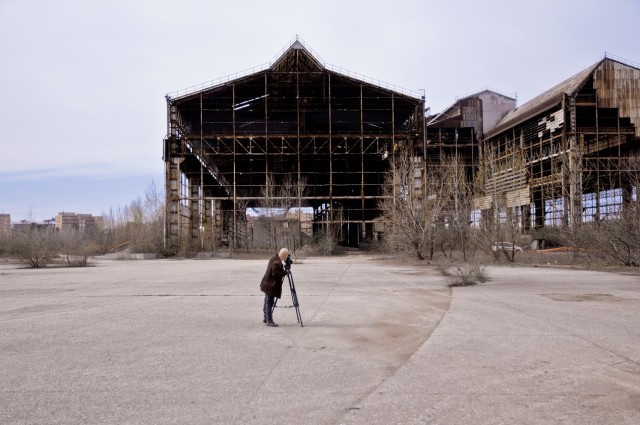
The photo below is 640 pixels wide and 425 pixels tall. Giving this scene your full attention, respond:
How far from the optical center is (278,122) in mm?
49156

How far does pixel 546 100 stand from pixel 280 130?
77.7ft

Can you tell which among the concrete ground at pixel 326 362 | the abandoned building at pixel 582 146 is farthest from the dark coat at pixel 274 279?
the abandoned building at pixel 582 146

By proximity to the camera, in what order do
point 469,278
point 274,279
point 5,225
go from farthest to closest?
point 5,225, point 469,278, point 274,279

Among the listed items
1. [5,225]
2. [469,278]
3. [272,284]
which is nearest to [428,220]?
[469,278]

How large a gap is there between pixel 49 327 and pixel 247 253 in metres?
36.2

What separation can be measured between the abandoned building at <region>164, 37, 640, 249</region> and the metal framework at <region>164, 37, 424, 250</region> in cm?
10

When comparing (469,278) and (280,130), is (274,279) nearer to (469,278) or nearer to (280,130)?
(469,278)

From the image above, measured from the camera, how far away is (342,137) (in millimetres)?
47188

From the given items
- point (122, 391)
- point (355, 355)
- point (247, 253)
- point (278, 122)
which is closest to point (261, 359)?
point (355, 355)

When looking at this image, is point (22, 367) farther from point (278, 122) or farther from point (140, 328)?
point (278, 122)

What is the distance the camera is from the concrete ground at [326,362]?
5.00 metres

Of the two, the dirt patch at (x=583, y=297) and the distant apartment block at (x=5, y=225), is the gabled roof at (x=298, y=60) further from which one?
the dirt patch at (x=583, y=297)

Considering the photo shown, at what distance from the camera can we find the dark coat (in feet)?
32.2

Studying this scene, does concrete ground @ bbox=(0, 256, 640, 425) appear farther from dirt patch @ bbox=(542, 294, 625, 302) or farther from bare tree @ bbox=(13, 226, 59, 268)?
bare tree @ bbox=(13, 226, 59, 268)
